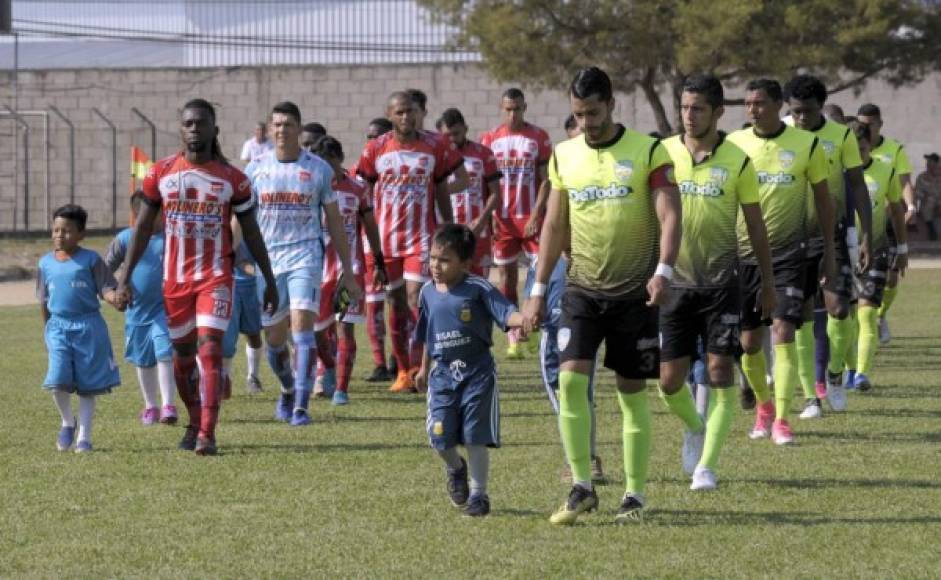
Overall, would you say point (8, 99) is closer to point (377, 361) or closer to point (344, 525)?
point (377, 361)

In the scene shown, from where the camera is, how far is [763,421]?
11.7m

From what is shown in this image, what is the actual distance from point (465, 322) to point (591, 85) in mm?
1276

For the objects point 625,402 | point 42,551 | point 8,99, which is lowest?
point 42,551

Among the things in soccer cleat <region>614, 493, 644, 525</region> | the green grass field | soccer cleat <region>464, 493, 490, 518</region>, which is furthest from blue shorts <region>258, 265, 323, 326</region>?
soccer cleat <region>614, 493, 644, 525</region>

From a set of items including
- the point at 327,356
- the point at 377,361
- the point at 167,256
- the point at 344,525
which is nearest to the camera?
the point at 344,525

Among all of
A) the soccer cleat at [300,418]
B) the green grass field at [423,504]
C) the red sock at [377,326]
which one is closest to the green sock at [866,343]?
the green grass field at [423,504]

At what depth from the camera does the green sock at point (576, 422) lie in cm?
871

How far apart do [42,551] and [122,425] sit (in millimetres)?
4673

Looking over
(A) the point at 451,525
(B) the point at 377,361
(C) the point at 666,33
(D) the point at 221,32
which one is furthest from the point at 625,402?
(D) the point at 221,32

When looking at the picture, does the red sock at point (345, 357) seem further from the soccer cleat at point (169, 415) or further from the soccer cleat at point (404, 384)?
the soccer cleat at point (169, 415)

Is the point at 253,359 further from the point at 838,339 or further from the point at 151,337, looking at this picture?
the point at 838,339

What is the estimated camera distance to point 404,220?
14758 mm

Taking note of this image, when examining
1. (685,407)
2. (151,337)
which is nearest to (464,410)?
(685,407)

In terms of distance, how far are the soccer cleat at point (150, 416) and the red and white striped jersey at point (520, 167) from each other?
5.71 m
